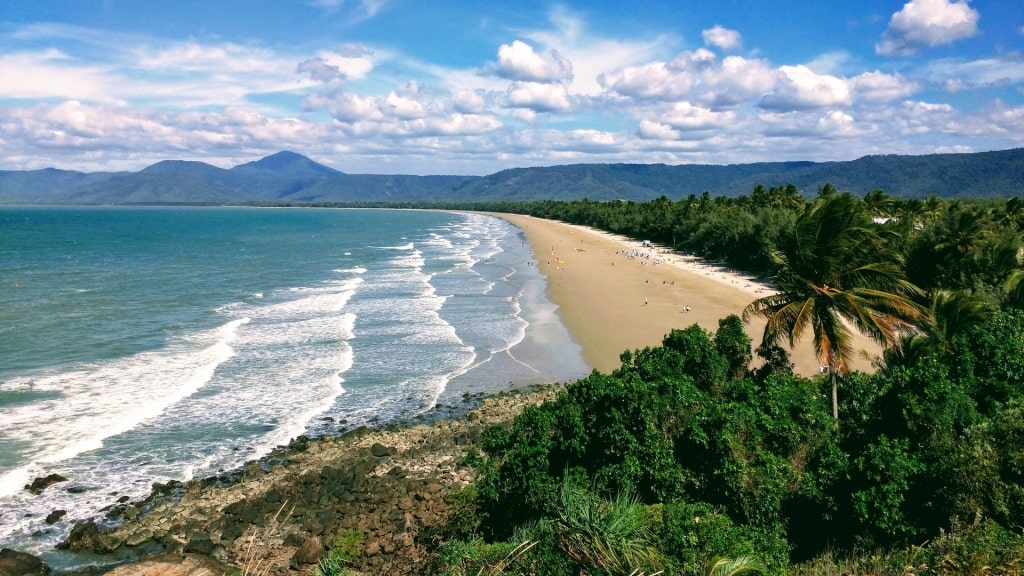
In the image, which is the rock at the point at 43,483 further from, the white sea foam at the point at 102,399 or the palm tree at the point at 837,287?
the palm tree at the point at 837,287

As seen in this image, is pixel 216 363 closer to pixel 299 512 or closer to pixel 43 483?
pixel 43 483

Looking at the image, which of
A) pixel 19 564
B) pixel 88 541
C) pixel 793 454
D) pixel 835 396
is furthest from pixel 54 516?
pixel 835 396

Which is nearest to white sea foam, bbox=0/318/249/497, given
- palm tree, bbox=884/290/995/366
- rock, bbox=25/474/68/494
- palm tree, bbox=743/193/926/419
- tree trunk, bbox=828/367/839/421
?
rock, bbox=25/474/68/494

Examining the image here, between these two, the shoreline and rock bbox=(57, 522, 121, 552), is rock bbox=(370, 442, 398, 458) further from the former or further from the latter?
rock bbox=(57, 522, 121, 552)

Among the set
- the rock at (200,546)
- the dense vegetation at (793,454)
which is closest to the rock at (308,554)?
the rock at (200,546)

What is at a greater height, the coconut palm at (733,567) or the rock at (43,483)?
the coconut palm at (733,567)

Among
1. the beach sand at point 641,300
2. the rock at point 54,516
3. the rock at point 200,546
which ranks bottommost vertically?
the beach sand at point 641,300

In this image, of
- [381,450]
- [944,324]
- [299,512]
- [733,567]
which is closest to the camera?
[733,567]
